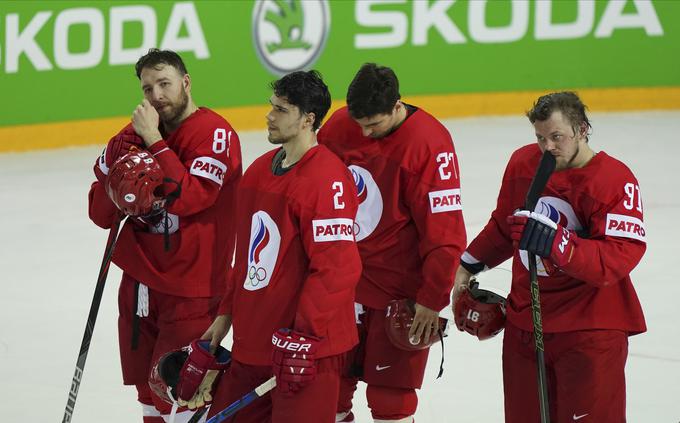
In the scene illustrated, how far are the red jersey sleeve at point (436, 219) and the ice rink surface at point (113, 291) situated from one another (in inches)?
20.1

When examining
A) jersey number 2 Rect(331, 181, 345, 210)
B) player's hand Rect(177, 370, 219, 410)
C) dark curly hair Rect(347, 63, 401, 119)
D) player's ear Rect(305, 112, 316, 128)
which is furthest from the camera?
dark curly hair Rect(347, 63, 401, 119)

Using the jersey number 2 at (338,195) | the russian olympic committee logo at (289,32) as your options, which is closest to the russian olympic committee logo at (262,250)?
the jersey number 2 at (338,195)

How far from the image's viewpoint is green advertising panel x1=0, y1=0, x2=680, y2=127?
973 centimetres

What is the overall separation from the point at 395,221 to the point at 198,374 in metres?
0.88

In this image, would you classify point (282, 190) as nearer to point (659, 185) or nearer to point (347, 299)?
point (347, 299)

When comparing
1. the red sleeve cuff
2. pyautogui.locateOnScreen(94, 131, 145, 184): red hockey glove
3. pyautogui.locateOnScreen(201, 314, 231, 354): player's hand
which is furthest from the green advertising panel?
pyautogui.locateOnScreen(201, 314, 231, 354): player's hand

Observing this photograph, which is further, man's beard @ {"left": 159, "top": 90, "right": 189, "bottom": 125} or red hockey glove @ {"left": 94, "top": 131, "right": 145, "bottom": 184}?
man's beard @ {"left": 159, "top": 90, "right": 189, "bottom": 125}

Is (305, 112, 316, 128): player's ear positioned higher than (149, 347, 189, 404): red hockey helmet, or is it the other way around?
(305, 112, 316, 128): player's ear

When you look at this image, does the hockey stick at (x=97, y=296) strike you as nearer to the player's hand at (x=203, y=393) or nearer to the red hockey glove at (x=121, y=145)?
the red hockey glove at (x=121, y=145)

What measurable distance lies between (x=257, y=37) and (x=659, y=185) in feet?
10.7

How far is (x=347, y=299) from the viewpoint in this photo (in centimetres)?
390

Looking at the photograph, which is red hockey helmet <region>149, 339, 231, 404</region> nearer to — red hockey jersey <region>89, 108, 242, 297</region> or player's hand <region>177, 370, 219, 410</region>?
player's hand <region>177, 370, 219, 410</region>

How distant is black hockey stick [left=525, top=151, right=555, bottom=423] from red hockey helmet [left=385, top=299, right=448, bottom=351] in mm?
599

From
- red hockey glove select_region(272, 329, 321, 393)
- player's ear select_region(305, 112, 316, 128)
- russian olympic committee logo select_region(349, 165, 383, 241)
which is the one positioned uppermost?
player's ear select_region(305, 112, 316, 128)
